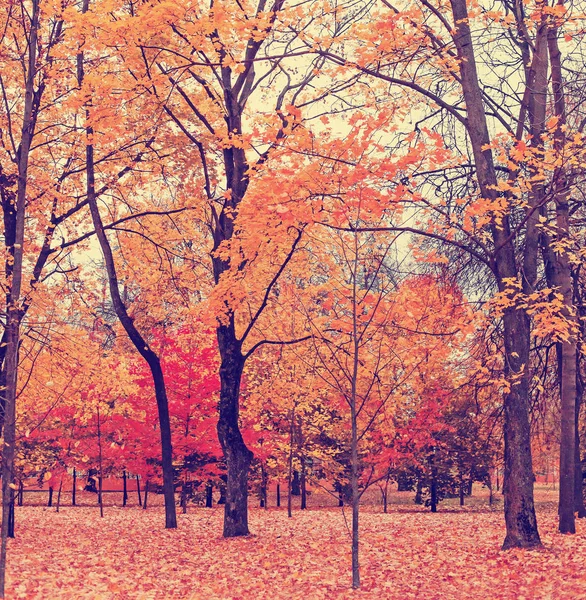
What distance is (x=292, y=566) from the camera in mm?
10344

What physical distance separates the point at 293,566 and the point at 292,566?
0.6 inches

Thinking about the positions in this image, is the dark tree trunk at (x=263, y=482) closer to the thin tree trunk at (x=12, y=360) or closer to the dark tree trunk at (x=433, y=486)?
the dark tree trunk at (x=433, y=486)

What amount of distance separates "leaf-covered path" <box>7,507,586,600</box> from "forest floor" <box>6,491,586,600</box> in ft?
0.05

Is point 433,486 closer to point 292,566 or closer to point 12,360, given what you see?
point 292,566

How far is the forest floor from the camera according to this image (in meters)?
8.27

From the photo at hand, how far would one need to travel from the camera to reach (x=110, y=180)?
15469 mm

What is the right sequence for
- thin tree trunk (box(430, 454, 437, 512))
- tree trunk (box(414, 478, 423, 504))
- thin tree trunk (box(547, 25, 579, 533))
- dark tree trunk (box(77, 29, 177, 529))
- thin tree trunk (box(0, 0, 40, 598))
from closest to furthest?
1. thin tree trunk (box(0, 0, 40, 598))
2. thin tree trunk (box(547, 25, 579, 533))
3. dark tree trunk (box(77, 29, 177, 529))
4. thin tree trunk (box(430, 454, 437, 512))
5. tree trunk (box(414, 478, 423, 504))

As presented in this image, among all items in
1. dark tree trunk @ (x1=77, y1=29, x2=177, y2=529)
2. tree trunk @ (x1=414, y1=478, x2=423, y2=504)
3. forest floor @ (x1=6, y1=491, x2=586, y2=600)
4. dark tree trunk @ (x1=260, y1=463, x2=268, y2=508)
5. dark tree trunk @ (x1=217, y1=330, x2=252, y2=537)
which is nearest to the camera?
forest floor @ (x1=6, y1=491, x2=586, y2=600)

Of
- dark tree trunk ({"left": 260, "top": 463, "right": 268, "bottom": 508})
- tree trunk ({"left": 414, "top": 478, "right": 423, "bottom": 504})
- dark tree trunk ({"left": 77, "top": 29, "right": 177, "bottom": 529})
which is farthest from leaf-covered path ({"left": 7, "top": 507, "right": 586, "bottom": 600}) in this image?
tree trunk ({"left": 414, "top": 478, "right": 423, "bottom": 504})

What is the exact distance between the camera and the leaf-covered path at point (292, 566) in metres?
8.29

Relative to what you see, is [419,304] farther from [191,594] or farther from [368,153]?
[191,594]

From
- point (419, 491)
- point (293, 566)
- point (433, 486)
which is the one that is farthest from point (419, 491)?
point (293, 566)

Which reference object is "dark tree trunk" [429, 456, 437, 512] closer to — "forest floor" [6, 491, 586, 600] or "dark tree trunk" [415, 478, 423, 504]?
"dark tree trunk" [415, 478, 423, 504]

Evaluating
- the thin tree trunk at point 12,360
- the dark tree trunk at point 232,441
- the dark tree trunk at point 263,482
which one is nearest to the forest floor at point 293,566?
the dark tree trunk at point 232,441
